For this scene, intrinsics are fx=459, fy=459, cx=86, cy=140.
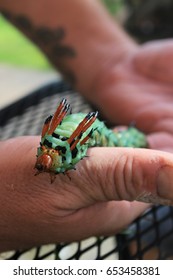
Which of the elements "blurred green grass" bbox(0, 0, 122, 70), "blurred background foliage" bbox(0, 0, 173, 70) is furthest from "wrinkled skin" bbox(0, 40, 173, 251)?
"blurred green grass" bbox(0, 0, 122, 70)

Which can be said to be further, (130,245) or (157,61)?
(157,61)

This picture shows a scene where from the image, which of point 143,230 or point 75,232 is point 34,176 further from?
point 143,230

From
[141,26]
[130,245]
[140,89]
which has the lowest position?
[130,245]

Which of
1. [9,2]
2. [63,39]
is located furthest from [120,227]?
[9,2]

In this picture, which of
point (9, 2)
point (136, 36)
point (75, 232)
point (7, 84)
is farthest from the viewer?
point (136, 36)

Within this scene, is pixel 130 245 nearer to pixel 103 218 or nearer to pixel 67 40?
pixel 103 218

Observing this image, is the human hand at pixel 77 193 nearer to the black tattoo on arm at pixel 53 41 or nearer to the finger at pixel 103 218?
the finger at pixel 103 218

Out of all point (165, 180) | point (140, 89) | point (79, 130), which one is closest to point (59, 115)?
point (79, 130)
